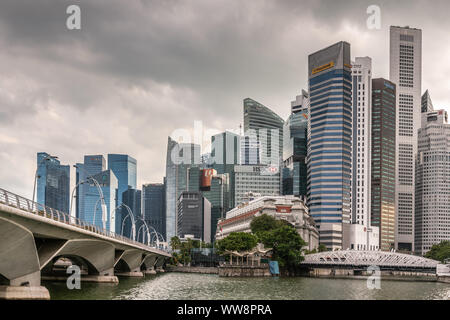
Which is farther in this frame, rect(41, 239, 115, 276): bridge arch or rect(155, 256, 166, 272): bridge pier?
rect(155, 256, 166, 272): bridge pier

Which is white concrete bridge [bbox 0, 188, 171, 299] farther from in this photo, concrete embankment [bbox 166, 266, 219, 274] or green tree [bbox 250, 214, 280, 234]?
green tree [bbox 250, 214, 280, 234]

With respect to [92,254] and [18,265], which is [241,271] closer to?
[92,254]

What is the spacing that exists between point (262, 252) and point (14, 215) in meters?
87.3

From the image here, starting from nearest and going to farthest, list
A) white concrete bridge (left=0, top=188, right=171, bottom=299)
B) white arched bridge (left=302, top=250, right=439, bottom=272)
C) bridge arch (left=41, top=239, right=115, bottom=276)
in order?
white concrete bridge (left=0, top=188, right=171, bottom=299)
bridge arch (left=41, top=239, right=115, bottom=276)
white arched bridge (left=302, top=250, right=439, bottom=272)

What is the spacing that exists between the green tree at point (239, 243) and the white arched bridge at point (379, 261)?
18.1 meters

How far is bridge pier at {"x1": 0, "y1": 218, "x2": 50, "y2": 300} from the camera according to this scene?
4266cm

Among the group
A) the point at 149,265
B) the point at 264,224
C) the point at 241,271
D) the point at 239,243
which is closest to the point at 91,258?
the point at 241,271

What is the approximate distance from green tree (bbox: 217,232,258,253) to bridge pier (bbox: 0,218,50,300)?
76714mm

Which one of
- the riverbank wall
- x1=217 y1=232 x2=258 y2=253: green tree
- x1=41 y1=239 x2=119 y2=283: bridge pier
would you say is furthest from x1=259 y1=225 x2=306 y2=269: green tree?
x1=41 y1=239 x2=119 y2=283: bridge pier

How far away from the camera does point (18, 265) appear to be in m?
45.2

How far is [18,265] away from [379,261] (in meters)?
96.5

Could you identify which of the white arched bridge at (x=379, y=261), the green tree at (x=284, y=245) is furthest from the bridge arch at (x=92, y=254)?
the white arched bridge at (x=379, y=261)
